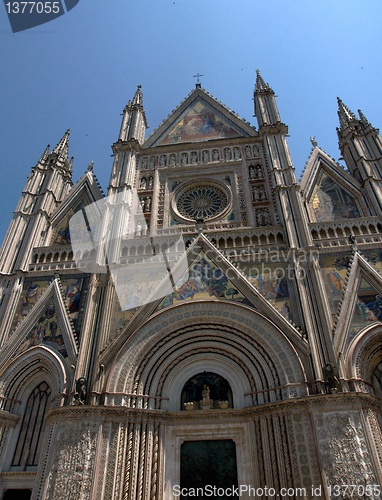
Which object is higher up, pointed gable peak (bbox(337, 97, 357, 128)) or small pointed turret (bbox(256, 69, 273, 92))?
small pointed turret (bbox(256, 69, 273, 92))

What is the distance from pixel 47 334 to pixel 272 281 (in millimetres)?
8286

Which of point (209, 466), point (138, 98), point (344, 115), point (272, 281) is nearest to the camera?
point (209, 466)

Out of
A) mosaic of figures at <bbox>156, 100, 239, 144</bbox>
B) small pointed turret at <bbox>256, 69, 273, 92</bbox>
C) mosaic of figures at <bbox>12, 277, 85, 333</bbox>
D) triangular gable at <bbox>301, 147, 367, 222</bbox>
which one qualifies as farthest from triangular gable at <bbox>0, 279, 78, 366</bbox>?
small pointed turret at <bbox>256, 69, 273, 92</bbox>

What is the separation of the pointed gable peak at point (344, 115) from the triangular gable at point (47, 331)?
1598 centimetres

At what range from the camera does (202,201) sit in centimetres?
1816

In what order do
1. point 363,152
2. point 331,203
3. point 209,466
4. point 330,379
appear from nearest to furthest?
point 330,379 < point 209,466 < point 331,203 < point 363,152

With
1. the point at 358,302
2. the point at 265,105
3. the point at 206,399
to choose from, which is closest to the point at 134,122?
the point at 265,105

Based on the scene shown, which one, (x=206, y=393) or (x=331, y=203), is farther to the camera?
(x=331, y=203)

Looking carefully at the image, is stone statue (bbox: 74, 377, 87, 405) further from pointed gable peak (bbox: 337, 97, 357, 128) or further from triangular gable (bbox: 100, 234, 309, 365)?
pointed gable peak (bbox: 337, 97, 357, 128)

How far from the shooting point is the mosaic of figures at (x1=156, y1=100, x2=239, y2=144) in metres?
20.5

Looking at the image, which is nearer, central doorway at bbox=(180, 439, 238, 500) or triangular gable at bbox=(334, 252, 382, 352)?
central doorway at bbox=(180, 439, 238, 500)

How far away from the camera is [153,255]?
1515 centimetres

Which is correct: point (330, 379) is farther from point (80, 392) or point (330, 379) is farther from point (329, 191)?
point (329, 191)

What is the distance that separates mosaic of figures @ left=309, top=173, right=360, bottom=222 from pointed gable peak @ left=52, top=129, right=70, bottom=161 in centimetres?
1345
